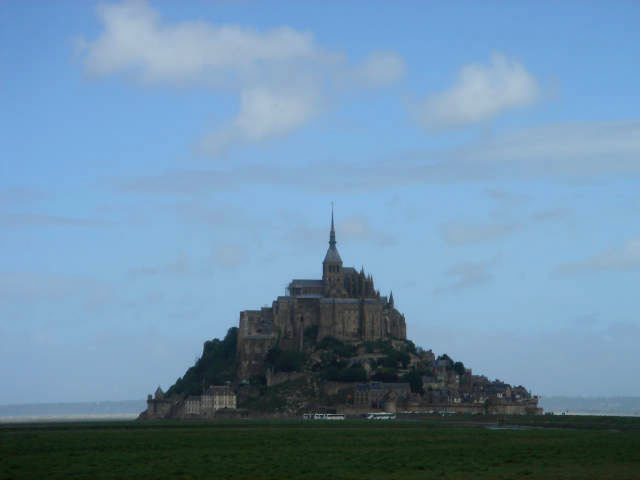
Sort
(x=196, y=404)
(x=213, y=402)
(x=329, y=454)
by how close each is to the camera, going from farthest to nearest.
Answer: (x=196, y=404) < (x=213, y=402) < (x=329, y=454)

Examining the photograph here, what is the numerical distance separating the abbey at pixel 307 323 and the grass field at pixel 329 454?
235 feet

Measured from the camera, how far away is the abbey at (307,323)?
584 feet

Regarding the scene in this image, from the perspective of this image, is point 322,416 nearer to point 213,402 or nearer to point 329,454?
point 213,402

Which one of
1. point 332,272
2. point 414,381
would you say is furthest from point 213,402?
point 332,272

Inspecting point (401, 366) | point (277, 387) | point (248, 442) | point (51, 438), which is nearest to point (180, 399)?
point (277, 387)

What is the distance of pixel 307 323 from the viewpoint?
182125 millimetres

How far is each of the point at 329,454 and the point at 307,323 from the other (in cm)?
10754

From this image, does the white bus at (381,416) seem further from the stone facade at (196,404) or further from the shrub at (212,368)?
the shrub at (212,368)

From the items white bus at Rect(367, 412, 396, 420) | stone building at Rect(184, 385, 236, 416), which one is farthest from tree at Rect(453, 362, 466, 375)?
stone building at Rect(184, 385, 236, 416)

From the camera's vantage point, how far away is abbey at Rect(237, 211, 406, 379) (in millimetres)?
177875

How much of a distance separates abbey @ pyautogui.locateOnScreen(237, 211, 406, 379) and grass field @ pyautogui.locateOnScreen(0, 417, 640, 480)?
71605mm

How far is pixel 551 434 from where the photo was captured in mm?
100250

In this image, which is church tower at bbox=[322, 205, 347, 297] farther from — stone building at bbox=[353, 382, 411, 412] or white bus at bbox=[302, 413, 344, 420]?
white bus at bbox=[302, 413, 344, 420]

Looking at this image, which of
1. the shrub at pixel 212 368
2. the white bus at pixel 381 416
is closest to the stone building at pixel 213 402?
the shrub at pixel 212 368
